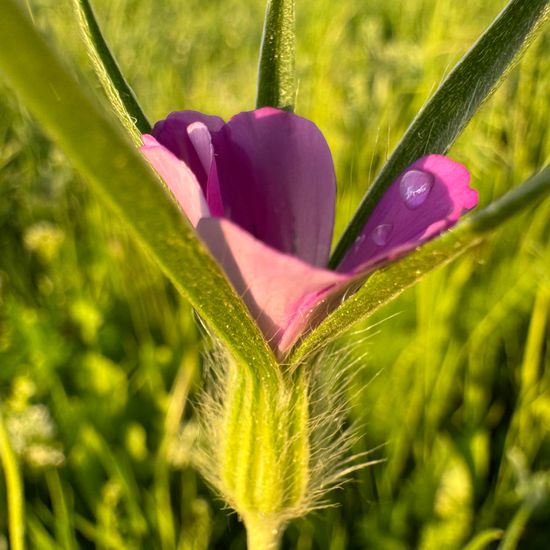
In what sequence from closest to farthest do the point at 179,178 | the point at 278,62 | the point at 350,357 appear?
the point at 179,178 < the point at 278,62 < the point at 350,357

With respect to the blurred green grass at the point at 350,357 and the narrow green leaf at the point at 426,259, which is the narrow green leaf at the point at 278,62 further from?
the blurred green grass at the point at 350,357

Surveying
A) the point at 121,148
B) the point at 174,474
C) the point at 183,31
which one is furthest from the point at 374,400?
the point at 183,31

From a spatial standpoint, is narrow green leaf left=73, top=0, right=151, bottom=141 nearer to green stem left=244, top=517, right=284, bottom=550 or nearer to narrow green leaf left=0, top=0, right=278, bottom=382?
narrow green leaf left=0, top=0, right=278, bottom=382

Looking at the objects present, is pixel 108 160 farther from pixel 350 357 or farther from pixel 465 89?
pixel 350 357

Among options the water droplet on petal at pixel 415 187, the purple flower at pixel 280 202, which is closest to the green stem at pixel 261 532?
the purple flower at pixel 280 202

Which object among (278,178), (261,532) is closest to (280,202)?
(278,178)

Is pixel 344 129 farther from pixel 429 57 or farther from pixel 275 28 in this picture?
pixel 275 28

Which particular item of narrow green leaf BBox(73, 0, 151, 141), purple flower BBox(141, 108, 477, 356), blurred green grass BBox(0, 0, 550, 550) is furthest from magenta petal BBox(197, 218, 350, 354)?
blurred green grass BBox(0, 0, 550, 550)
